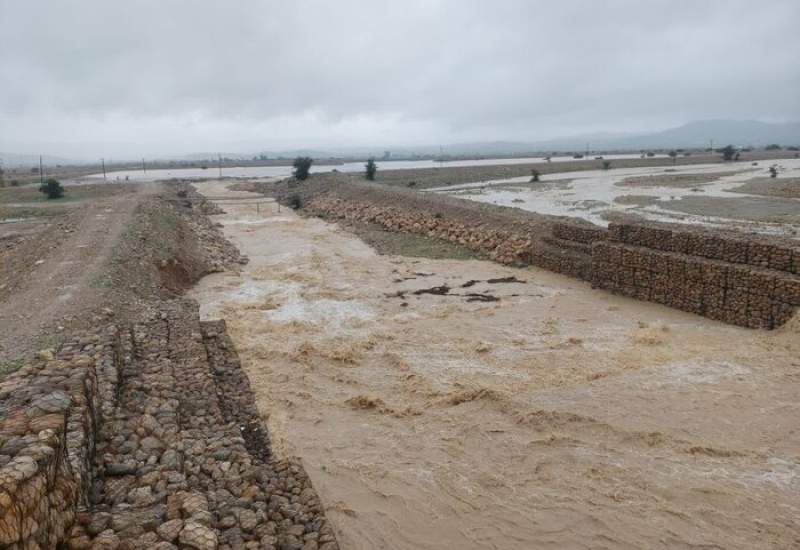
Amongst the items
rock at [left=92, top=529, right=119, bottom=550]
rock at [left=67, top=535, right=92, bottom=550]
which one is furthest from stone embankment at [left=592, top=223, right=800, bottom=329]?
rock at [left=67, top=535, right=92, bottom=550]

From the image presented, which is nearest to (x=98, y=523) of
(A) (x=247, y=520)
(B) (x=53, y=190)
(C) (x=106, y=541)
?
(C) (x=106, y=541)

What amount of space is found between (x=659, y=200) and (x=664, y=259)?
22.2 metres

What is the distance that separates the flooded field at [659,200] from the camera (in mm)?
25125

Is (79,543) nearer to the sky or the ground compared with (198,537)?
nearer to the sky

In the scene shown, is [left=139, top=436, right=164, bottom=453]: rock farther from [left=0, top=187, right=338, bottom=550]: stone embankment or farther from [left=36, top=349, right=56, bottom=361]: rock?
[left=36, top=349, right=56, bottom=361]: rock

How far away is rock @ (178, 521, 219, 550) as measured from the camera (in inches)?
191

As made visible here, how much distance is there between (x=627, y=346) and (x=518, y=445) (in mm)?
4666

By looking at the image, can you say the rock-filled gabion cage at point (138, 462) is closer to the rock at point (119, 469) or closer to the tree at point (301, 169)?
the rock at point (119, 469)

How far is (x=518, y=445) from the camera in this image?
7879 millimetres

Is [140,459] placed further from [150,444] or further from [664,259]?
[664,259]

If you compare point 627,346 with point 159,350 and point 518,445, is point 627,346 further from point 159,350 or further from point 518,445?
point 159,350

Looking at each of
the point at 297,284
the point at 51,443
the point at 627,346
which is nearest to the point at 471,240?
the point at 297,284

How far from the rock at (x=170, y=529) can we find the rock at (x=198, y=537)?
0.16 ft

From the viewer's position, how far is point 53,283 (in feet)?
42.6
